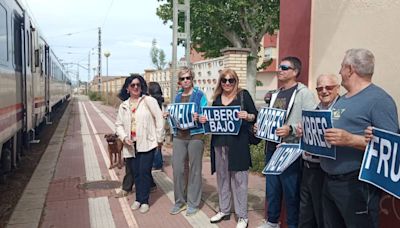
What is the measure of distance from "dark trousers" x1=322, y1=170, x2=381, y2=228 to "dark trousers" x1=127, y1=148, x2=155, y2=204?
10.1 feet

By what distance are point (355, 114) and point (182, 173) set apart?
9.85ft

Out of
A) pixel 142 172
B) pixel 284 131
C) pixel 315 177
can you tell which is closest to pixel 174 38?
pixel 142 172

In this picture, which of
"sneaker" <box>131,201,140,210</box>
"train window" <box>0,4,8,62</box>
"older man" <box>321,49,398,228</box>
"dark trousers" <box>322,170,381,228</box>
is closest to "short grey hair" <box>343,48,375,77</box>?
"older man" <box>321,49,398,228</box>

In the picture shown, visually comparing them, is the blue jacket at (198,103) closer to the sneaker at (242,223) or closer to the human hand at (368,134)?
the sneaker at (242,223)

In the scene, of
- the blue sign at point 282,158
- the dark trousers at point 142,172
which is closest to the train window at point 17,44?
the dark trousers at point 142,172

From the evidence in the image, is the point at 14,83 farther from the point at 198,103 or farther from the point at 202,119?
the point at 202,119

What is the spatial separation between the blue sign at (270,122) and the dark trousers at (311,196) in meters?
0.54

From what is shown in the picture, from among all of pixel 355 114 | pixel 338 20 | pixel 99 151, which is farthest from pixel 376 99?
pixel 99 151

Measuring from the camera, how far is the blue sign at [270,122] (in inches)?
165

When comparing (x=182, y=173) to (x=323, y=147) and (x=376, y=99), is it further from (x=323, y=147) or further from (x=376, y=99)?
(x=376, y=99)

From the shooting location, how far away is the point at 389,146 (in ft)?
8.80

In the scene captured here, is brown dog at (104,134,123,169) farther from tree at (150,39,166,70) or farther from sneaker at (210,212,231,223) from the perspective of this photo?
tree at (150,39,166,70)

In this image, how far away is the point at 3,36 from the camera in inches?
245

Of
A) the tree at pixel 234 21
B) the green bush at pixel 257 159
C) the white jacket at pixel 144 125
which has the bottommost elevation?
the green bush at pixel 257 159
